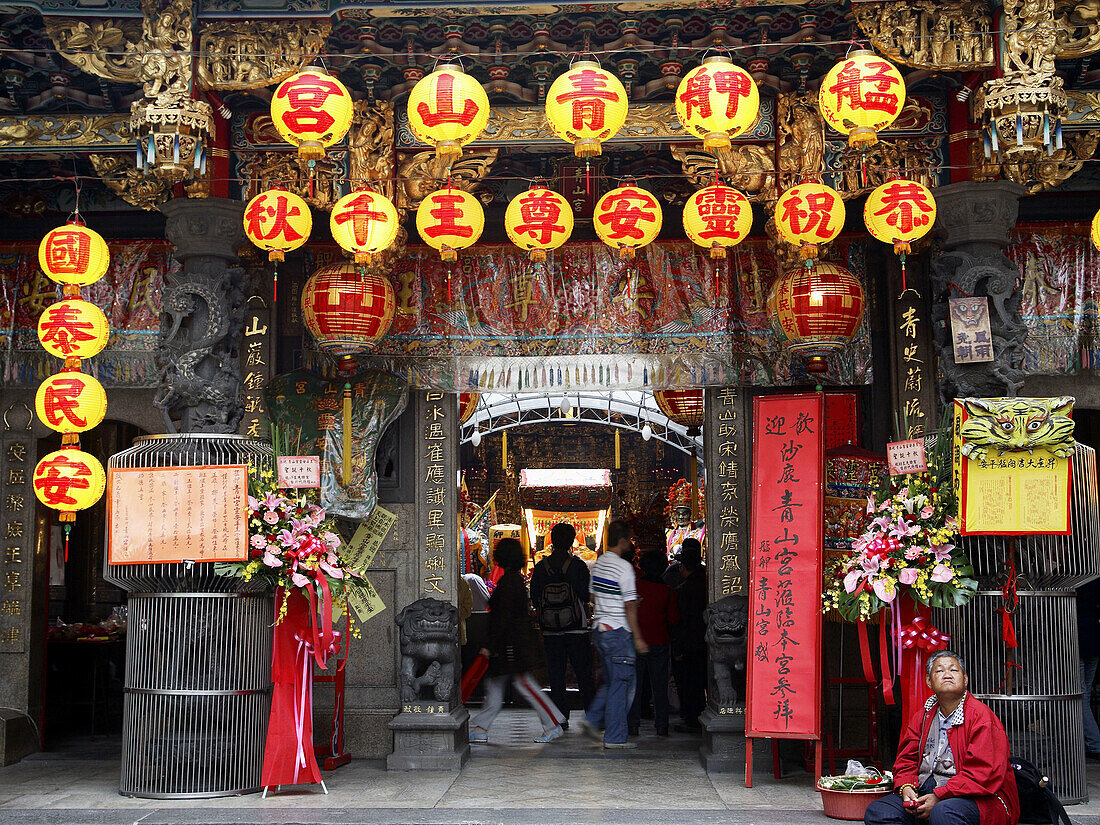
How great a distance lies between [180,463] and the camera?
6.95m

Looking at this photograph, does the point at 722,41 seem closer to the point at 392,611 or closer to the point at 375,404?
the point at 375,404

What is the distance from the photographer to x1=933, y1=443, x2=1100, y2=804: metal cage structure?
6547 millimetres

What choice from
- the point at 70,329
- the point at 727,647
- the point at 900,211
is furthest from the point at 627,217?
the point at 70,329

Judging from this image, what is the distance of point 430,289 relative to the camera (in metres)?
8.52

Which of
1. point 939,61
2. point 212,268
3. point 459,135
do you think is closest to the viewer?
point 459,135

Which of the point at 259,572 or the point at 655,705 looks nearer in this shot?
the point at 259,572

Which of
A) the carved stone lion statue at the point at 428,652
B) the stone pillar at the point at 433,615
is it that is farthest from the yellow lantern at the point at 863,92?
the carved stone lion statue at the point at 428,652

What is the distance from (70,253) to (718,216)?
14.7ft

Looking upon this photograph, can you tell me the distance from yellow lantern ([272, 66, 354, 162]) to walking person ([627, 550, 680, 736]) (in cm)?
524

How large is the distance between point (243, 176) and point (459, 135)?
7.04 ft

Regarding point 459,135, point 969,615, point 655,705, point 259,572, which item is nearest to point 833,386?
point 969,615

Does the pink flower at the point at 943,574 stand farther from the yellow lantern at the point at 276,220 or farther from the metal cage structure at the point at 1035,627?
the yellow lantern at the point at 276,220

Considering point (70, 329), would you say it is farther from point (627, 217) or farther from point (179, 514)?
point (627, 217)

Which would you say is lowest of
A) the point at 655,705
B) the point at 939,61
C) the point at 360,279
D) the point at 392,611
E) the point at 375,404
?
the point at 655,705
